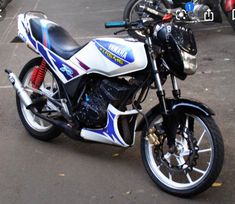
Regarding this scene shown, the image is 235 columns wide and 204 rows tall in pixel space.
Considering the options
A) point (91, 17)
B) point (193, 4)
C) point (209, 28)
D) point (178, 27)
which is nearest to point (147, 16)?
point (178, 27)

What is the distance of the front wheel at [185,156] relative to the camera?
3684 mm

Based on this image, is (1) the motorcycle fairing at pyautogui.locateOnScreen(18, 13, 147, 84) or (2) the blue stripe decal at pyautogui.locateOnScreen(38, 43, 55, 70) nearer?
(1) the motorcycle fairing at pyautogui.locateOnScreen(18, 13, 147, 84)

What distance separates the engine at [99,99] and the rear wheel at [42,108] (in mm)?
450

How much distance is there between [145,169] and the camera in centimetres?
419

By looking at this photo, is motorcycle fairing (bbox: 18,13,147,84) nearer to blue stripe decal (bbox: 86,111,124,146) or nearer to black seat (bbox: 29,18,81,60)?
black seat (bbox: 29,18,81,60)

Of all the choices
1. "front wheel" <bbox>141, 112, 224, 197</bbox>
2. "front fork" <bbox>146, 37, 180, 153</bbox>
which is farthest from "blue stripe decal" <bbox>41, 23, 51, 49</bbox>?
"front wheel" <bbox>141, 112, 224, 197</bbox>

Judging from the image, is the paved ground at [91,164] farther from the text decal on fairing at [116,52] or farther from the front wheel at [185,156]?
the text decal on fairing at [116,52]

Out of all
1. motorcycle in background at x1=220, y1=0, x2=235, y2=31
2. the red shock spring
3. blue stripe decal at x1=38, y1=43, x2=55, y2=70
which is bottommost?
motorcycle in background at x1=220, y1=0, x2=235, y2=31

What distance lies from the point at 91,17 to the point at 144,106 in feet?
14.7

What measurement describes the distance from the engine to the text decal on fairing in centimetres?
26

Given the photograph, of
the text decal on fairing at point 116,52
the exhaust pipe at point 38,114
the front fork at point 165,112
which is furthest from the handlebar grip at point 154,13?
the exhaust pipe at point 38,114

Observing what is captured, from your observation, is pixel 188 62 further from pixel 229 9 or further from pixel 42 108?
pixel 229 9

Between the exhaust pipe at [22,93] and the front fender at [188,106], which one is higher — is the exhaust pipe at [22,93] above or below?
below

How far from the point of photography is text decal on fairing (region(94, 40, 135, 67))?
3.83m
